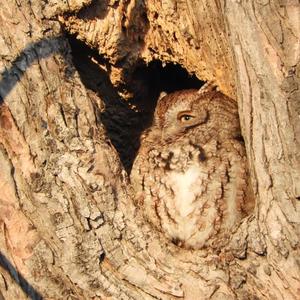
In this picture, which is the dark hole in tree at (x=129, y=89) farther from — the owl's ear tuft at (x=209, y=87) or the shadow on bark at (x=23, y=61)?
the shadow on bark at (x=23, y=61)

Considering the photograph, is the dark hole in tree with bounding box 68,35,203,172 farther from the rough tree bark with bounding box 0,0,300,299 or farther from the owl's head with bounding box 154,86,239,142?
the rough tree bark with bounding box 0,0,300,299

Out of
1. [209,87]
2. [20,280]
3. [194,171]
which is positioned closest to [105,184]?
[20,280]

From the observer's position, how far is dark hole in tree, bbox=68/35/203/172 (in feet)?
12.3

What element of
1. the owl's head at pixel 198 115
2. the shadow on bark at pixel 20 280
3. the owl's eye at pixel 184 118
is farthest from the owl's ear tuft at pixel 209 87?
the shadow on bark at pixel 20 280

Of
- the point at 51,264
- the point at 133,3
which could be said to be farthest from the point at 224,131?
the point at 51,264

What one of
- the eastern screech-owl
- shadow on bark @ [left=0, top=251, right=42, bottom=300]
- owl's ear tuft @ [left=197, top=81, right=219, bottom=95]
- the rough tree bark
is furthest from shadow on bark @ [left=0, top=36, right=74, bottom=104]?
owl's ear tuft @ [left=197, top=81, right=219, bottom=95]

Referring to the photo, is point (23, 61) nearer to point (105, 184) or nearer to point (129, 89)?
point (105, 184)

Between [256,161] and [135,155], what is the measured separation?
134 cm

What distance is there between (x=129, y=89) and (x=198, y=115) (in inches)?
21.0

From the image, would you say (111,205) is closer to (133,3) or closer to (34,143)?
(34,143)

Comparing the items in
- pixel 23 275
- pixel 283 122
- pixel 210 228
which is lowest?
pixel 23 275

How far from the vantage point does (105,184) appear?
2.62 meters

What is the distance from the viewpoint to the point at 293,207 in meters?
2.36

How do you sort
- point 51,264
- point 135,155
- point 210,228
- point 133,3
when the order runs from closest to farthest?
point 51,264, point 210,228, point 133,3, point 135,155
